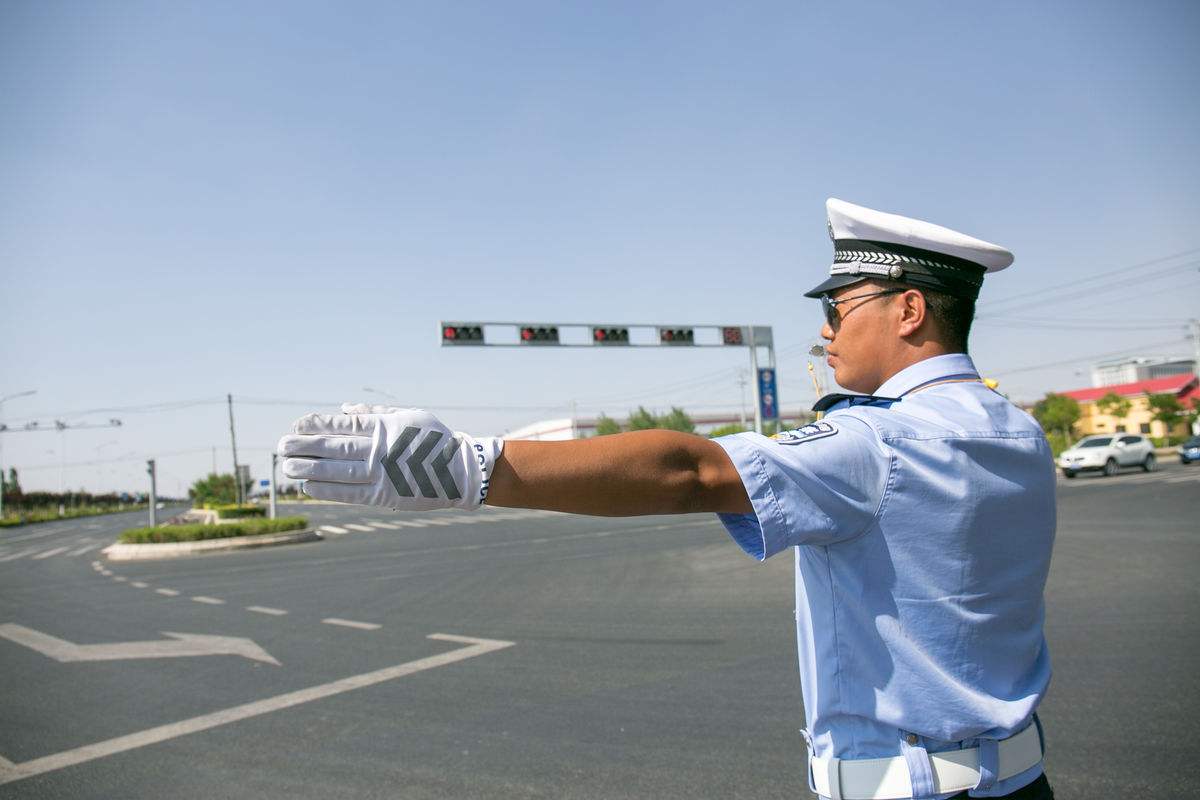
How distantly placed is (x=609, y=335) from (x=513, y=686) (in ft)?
71.7

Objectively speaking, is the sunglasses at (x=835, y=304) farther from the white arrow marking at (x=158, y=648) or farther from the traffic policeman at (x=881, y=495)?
the white arrow marking at (x=158, y=648)

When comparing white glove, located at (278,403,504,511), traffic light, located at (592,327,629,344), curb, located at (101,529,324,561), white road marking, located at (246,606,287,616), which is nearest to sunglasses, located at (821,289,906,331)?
white glove, located at (278,403,504,511)

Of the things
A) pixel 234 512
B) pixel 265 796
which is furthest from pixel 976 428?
pixel 234 512

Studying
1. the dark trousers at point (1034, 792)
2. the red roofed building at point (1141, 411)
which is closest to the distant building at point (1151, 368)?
the red roofed building at point (1141, 411)

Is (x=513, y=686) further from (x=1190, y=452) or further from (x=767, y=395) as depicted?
(x=1190, y=452)

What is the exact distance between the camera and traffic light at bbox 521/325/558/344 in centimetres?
2598

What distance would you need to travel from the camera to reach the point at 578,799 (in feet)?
11.8

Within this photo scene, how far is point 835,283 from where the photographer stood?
66.4 inches

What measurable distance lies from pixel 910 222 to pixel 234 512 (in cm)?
3674

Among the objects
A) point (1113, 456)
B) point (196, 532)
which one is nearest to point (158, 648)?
point (196, 532)

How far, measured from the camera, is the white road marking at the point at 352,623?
8.18 m

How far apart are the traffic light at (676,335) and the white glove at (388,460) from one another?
26497 mm

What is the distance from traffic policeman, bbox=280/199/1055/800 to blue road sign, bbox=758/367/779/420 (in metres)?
28.7

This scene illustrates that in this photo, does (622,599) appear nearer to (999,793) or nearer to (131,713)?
(131,713)
